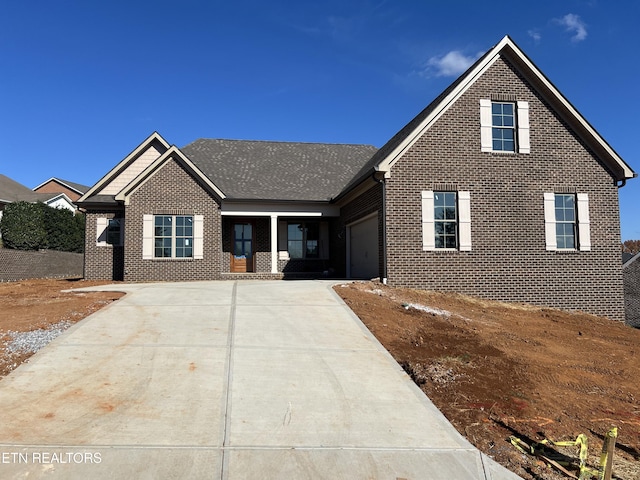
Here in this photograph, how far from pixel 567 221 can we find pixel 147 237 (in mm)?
13921

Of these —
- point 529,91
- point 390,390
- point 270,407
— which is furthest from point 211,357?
point 529,91

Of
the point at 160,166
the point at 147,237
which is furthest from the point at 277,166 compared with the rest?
the point at 147,237

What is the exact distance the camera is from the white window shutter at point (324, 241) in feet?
67.1

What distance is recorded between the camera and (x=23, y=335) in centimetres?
769

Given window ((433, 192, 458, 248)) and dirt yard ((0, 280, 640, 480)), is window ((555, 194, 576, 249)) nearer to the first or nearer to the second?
dirt yard ((0, 280, 640, 480))

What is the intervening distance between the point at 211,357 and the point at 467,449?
12.7ft

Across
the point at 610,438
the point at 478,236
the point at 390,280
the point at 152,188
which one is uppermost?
the point at 152,188

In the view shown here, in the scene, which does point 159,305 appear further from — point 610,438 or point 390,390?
point 610,438

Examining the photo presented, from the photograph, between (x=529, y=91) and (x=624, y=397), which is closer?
(x=624, y=397)

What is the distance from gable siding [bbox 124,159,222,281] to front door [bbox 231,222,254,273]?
263 cm

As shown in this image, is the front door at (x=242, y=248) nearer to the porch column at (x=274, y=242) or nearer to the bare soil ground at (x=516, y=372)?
the porch column at (x=274, y=242)

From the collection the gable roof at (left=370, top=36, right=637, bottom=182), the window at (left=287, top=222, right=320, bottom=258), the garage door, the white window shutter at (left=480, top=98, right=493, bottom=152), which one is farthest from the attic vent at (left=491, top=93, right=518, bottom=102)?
the window at (left=287, top=222, right=320, bottom=258)

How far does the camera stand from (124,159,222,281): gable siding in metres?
16.5

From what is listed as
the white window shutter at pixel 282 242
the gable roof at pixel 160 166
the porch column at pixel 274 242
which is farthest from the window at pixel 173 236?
the white window shutter at pixel 282 242
